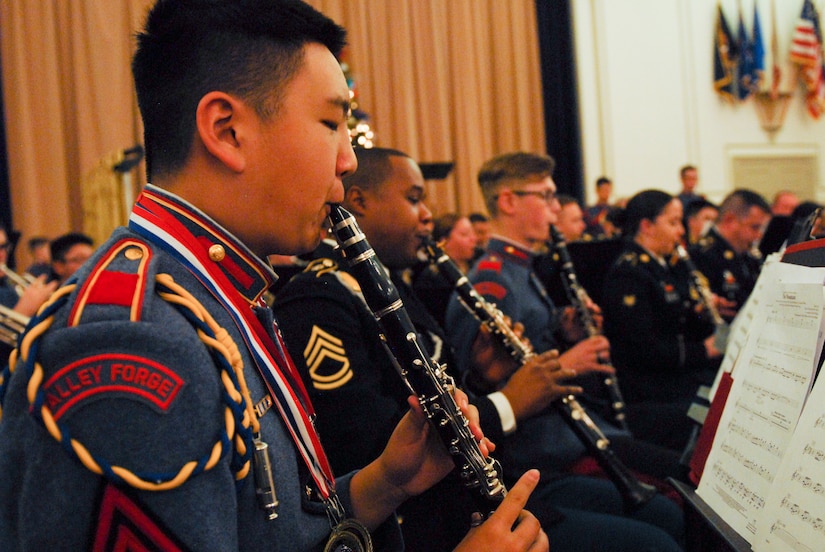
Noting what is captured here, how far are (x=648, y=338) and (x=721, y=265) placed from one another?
208 centimetres

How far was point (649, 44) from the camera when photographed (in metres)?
10.6

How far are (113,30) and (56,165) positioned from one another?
1.76 metres

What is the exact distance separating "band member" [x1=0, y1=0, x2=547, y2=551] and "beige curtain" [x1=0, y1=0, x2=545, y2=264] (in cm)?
650

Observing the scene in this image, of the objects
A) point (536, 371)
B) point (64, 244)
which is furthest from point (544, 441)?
point (64, 244)

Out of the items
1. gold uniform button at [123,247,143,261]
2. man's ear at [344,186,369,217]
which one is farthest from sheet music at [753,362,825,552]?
man's ear at [344,186,369,217]

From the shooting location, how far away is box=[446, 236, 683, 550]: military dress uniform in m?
2.16

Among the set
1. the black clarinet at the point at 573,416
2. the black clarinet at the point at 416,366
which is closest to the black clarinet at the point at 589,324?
the black clarinet at the point at 573,416

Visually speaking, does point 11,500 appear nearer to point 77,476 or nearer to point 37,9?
point 77,476

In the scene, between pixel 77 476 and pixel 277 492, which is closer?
pixel 77 476

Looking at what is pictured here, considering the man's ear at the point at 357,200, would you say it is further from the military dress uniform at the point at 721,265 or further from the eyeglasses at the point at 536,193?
the military dress uniform at the point at 721,265

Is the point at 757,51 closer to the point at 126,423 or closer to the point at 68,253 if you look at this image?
the point at 68,253

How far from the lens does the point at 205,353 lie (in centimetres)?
82

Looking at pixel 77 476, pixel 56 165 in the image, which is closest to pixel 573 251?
pixel 77 476

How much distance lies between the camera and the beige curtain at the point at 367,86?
7953 mm
